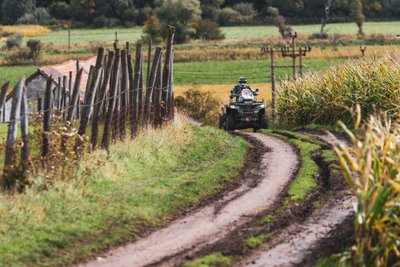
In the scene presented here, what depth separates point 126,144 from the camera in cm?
2152

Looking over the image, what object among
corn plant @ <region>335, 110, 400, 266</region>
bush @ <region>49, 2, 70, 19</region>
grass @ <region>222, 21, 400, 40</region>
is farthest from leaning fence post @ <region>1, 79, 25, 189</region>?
bush @ <region>49, 2, 70, 19</region>

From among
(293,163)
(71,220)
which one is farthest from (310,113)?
(71,220)

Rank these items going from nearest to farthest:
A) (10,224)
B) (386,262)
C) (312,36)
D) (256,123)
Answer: (386,262) → (10,224) → (256,123) → (312,36)

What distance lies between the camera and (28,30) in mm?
109500

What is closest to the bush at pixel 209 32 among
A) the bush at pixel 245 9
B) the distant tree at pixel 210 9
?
the distant tree at pixel 210 9

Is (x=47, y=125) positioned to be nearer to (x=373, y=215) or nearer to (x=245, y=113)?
(x=373, y=215)

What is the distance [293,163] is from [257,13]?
10103 centimetres

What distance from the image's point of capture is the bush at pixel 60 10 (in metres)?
120

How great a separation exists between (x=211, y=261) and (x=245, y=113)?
764 inches

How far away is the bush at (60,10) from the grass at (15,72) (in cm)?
4686

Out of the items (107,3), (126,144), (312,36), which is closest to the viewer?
(126,144)

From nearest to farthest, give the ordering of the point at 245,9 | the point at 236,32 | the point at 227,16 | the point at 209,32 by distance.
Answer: the point at 209,32, the point at 236,32, the point at 227,16, the point at 245,9

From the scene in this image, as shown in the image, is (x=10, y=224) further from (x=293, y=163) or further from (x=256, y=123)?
(x=256, y=123)

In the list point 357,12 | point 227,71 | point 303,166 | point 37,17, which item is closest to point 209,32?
point 357,12
